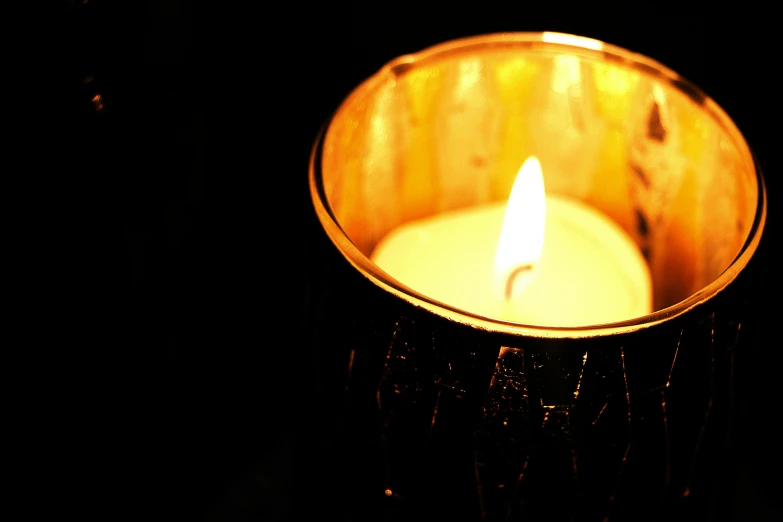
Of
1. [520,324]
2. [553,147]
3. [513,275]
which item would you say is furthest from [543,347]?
[553,147]

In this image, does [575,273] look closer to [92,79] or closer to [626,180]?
[626,180]

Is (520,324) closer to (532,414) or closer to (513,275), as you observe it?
(532,414)

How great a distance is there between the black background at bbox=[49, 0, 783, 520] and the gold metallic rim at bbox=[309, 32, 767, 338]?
0.02 metres

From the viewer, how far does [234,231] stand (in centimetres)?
60

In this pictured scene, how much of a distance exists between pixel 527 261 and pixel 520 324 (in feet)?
0.53

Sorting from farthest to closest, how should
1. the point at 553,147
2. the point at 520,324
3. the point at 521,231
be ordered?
1. the point at 553,147
2. the point at 521,231
3. the point at 520,324

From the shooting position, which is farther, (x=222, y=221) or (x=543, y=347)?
(x=222, y=221)

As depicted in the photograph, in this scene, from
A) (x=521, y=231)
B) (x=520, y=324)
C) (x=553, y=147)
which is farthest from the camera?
(x=553, y=147)

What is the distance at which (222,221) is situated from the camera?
23.2 inches

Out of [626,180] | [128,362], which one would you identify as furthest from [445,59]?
[128,362]

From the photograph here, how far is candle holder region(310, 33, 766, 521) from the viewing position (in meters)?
0.29

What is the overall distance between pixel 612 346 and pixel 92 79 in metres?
0.30

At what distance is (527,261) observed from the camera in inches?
17.0

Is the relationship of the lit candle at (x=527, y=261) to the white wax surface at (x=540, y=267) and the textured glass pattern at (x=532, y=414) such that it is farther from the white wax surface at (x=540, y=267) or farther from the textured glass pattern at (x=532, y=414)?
the textured glass pattern at (x=532, y=414)
